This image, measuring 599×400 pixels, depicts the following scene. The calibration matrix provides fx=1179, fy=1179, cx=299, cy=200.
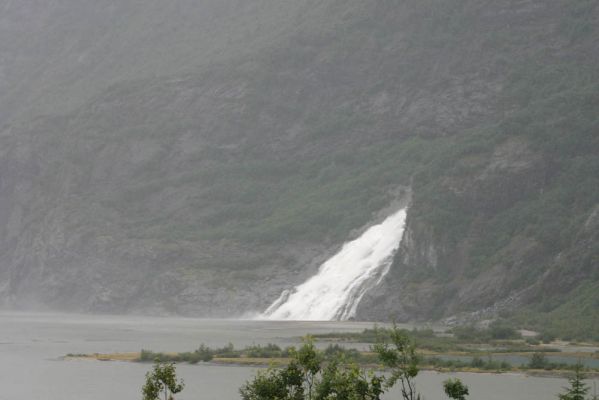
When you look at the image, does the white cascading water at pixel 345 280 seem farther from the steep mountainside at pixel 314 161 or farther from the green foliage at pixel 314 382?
the green foliage at pixel 314 382

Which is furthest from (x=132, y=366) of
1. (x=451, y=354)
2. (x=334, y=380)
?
(x=334, y=380)

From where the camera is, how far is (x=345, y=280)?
111 meters

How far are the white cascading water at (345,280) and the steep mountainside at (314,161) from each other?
3.24 meters

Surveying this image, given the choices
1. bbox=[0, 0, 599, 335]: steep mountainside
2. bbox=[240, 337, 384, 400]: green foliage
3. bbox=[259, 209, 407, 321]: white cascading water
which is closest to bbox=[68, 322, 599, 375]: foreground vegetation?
bbox=[0, 0, 599, 335]: steep mountainside

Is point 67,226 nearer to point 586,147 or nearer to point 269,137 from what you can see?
point 269,137

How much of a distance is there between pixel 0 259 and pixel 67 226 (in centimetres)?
1569

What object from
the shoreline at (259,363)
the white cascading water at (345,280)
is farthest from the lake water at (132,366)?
the white cascading water at (345,280)

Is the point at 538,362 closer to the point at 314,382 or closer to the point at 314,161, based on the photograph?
the point at 314,382

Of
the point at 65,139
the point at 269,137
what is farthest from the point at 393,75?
the point at 65,139

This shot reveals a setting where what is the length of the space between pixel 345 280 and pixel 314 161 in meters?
43.8

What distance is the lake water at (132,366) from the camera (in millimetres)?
50969

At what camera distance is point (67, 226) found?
147 meters

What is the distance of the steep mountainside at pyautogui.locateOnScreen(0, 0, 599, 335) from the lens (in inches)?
4040

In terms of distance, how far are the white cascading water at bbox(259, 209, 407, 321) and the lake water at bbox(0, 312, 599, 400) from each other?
5.68 metres
